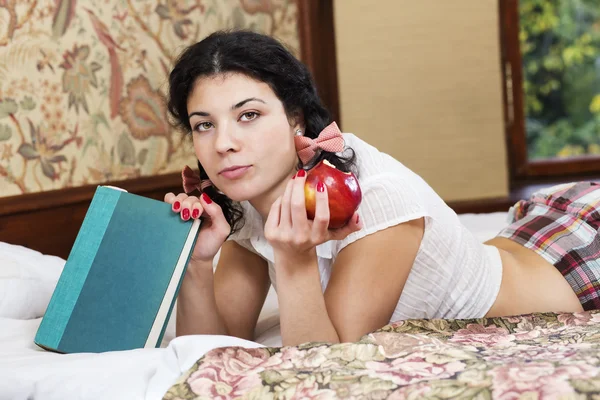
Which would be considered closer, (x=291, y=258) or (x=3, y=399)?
(x=3, y=399)

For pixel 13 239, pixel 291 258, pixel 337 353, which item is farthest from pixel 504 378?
pixel 13 239

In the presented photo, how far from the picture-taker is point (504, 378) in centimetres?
94

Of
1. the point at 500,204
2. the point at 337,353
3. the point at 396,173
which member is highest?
the point at 396,173

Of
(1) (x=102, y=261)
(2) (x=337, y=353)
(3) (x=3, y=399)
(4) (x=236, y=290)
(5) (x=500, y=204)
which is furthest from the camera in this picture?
(5) (x=500, y=204)

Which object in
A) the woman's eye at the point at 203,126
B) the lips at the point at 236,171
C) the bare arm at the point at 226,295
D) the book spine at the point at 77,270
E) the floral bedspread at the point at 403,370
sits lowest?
the bare arm at the point at 226,295

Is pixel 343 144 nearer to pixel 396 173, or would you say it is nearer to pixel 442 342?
pixel 396 173

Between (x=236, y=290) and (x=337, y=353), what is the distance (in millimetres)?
744

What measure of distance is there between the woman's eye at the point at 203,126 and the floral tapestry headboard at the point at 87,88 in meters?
0.69

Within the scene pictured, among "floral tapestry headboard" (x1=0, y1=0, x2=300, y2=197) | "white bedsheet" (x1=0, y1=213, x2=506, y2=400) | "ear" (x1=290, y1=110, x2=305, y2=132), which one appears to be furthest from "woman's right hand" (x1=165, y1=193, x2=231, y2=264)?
"floral tapestry headboard" (x1=0, y1=0, x2=300, y2=197)

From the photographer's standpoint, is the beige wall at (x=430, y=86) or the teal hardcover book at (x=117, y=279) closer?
the teal hardcover book at (x=117, y=279)

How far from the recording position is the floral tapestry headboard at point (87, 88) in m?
2.16

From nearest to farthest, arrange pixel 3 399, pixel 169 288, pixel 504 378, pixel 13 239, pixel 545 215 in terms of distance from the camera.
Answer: pixel 504 378
pixel 3 399
pixel 169 288
pixel 545 215
pixel 13 239

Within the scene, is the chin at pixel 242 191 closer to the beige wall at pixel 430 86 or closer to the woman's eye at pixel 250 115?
the woman's eye at pixel 250 115

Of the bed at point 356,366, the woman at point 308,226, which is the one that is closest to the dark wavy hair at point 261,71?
the woman at point 308,226
